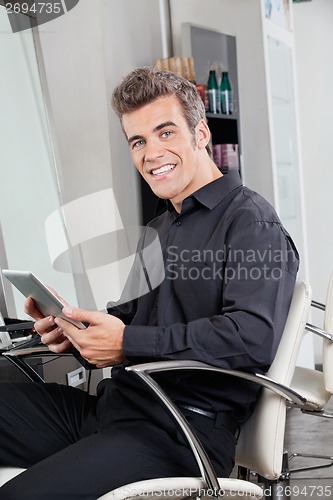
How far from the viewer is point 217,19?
4621mm

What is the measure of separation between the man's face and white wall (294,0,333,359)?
3896 millimetres

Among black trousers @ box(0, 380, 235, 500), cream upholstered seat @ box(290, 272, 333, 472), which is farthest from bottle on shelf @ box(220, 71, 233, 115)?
black trousers @ box(0, 380, 235, 500)

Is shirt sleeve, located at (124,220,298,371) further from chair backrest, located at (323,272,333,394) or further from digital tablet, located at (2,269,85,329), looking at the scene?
chair backrest, located at (323,272,333,394)

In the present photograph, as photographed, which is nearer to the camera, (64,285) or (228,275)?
(228,275)

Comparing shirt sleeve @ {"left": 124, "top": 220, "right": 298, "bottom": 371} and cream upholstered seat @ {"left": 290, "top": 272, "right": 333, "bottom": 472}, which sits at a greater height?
shirt sleeve @ {"left": 124, "top": 220, "right": 298, "bottom": 371}

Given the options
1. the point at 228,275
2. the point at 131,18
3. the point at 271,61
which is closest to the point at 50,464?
the point at 228,275

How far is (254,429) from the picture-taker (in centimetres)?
187

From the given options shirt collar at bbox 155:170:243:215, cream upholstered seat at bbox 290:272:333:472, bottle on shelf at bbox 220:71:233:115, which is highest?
bottle on shelf at bbox 220:71:233:115

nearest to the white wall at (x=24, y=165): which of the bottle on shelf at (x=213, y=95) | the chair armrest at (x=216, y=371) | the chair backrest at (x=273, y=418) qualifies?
the bottle on shelf at (x=213, y=95)

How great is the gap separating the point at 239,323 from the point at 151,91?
61cm

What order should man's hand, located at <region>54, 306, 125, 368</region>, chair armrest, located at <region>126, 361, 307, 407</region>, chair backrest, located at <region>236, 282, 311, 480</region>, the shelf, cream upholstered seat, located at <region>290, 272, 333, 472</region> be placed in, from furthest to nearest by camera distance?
the shelf < cream upholstered seat, located at <region>290, 272, 333, 472</region> < chair backrest, located at <region>236, 282, 311, 480</region> < man's hand, located at <region>54, 306, 125, 368</region> < chair armrest, located at <region>126, 361, 307, 407</region>

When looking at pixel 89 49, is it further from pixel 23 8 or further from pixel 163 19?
pixel 163 19

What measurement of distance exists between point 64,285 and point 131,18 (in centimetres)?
174

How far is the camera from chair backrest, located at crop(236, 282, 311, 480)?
72.1 inches
